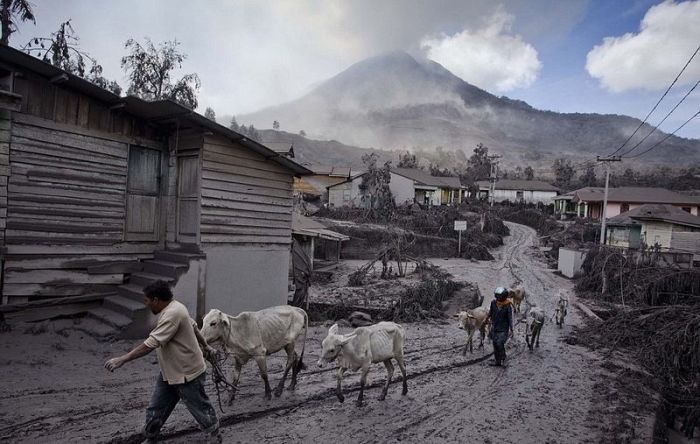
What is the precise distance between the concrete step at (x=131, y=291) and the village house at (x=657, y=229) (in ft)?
89.2

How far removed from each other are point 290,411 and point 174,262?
18.7ft

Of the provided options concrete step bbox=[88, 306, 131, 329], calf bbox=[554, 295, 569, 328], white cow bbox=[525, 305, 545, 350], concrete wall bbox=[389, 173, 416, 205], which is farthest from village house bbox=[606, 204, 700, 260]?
concrete step bbox=[88, 306, 131, 329]

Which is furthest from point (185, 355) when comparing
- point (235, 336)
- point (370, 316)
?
point (370, 316)

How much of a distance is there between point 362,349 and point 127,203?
744 centimetres

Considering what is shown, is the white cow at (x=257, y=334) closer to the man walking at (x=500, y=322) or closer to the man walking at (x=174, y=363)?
the man walking at (x=174, y=363)

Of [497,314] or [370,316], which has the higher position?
[497,314]

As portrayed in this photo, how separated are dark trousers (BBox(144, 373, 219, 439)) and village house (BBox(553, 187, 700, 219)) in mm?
46426

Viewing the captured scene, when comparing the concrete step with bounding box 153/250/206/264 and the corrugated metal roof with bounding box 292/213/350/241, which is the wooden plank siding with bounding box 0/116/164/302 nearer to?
the concrete step with bounding box 153/250/206/264

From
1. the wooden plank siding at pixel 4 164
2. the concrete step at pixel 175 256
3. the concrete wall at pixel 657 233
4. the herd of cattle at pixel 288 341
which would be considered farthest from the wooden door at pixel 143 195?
the concrete wall at pixel 657 233

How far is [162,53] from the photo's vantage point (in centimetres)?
2709

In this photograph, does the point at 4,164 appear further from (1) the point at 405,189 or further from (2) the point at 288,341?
(1) the point at 405,189

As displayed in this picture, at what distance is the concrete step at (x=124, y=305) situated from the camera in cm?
920

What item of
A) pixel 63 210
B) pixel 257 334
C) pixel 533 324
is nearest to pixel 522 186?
pixel 533 324

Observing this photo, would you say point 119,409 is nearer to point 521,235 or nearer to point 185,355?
point 185,355
